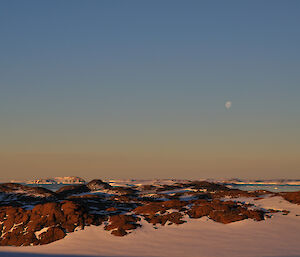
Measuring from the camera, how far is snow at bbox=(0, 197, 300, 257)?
939 inches

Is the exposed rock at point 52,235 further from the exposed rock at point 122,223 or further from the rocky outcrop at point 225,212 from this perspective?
the rocky outcrop at point 225,212

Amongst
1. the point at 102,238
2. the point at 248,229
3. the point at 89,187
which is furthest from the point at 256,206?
the point at 89,187

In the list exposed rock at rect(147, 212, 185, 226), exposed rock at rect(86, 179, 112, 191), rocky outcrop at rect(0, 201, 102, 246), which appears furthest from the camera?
exposed rock at rect(86, 179, 112, 191)

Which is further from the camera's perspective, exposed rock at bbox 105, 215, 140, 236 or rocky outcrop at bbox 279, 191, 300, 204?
rocky outcrop at bbox 279, 191, 300, 204

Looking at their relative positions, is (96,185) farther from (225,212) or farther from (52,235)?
(225,212)

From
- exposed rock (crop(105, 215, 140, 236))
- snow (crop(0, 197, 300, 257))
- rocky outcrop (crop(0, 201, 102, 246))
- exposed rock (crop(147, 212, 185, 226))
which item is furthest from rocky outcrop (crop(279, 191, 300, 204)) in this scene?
rocky outcrop (crop(0, 201, 102, 246))

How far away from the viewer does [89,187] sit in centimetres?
8306

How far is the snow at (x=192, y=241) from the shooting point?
Answer: 2386 centimetres

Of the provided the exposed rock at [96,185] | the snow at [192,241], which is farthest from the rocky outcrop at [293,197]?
the exposed rock at [96,185]

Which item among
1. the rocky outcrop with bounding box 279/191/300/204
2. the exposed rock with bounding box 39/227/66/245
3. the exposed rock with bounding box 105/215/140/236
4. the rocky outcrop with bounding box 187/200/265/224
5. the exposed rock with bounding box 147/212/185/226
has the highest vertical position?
the rocky outcrop with bounding box 279/191/300/204

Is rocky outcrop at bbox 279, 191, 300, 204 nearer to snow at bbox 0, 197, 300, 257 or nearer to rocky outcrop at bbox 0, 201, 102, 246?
snow at bbox 0, 197, 300, 257

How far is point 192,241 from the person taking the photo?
2598 cm

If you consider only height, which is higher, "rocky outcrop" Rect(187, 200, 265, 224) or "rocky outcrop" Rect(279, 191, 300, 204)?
"rocky outcrop" Rect(279, 191, 300, 204)

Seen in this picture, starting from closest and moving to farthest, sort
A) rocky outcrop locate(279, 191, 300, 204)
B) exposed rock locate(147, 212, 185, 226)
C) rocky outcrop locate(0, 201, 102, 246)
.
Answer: rocky outcrop locate(0, 201, 102, 246)
exposed rock locate(147, 212, 185, 226)
rocky outcrop locate(279, 191, 300, 204)
